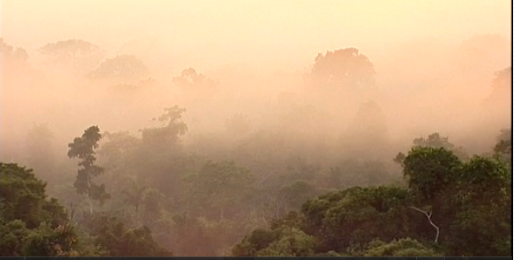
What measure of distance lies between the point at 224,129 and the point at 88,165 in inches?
106

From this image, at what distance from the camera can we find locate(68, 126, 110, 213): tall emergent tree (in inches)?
439

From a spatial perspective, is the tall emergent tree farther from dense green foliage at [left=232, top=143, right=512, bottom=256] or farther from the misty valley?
dense green foliage at [left=232, top=143, right=512, bottom=256]

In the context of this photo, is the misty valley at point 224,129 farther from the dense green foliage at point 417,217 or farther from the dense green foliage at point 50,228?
the dense green foliage at point 417,217

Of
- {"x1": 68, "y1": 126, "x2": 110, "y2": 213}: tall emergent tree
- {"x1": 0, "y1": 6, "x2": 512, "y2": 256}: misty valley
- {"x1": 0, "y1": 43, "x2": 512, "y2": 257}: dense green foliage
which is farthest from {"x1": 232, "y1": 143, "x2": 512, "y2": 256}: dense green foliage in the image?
{"x1": 68, "y1": 126, "x2": 110, "y2": 213}: tall emergent tree

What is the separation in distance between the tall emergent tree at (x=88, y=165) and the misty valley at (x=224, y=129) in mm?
22

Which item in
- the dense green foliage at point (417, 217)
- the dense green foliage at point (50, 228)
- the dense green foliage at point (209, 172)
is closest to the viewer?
the dense green foliage at point (417, 217)

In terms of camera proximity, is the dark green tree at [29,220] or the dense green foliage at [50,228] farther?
the dense green foliage at [50,228]

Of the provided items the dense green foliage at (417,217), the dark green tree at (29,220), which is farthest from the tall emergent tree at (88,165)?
the dense green foliage at (417,217)

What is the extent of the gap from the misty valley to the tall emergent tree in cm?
2

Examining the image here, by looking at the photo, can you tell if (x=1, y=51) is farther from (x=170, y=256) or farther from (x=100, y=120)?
(x=170, y=256)

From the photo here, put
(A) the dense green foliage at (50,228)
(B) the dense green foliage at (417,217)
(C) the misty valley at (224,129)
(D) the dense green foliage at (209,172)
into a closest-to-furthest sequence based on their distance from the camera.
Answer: (B) the dense green foliage at (417,217), (A) the dense green foliage at (50,228), (D) the dense green foliage at (209,172), (C) the misty valley at (224,129)

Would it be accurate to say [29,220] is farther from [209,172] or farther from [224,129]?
[224,129]

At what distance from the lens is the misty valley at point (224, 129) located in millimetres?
11078

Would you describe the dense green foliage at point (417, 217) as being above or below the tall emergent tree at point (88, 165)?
below
